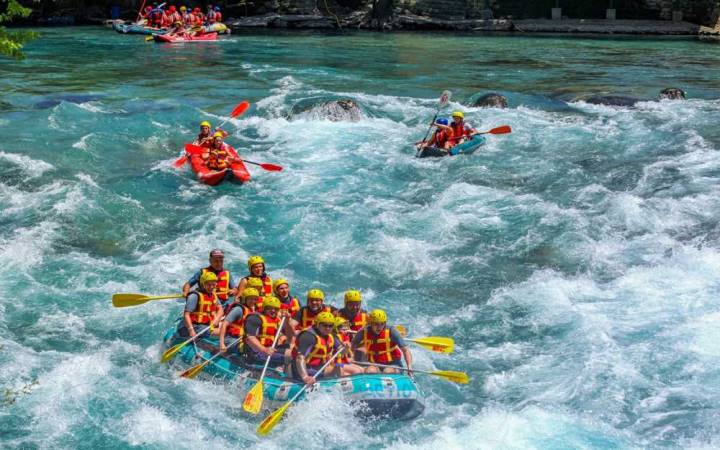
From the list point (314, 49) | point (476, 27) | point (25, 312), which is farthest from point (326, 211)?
point (476, 27)

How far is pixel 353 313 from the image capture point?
31.0ft

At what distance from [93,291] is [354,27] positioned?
38011mm

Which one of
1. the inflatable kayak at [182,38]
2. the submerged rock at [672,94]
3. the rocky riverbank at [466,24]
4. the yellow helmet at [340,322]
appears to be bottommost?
the yellow helmet at [340,322]

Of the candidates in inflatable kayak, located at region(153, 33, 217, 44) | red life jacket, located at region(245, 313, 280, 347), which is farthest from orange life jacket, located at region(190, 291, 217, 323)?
inflatable kayak, located at region(153, 33, 217, 44)

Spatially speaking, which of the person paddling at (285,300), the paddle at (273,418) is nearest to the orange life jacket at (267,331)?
the person paddling at (285,300)

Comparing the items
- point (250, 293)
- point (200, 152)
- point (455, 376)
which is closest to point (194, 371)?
point (250, 293)

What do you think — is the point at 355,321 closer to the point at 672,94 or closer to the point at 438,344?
the point at 438,344

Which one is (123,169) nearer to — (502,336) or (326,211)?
(326,211)

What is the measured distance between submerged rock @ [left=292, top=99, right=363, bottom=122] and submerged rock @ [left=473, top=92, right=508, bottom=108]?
325cm

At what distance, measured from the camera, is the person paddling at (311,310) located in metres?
9.33

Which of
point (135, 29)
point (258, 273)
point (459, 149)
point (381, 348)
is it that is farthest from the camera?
point (135, 29)

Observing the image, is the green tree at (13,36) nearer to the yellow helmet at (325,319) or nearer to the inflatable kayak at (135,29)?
the yellow helmet at (325,319)

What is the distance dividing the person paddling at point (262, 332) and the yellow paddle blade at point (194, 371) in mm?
451

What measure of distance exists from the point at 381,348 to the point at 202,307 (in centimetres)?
215
